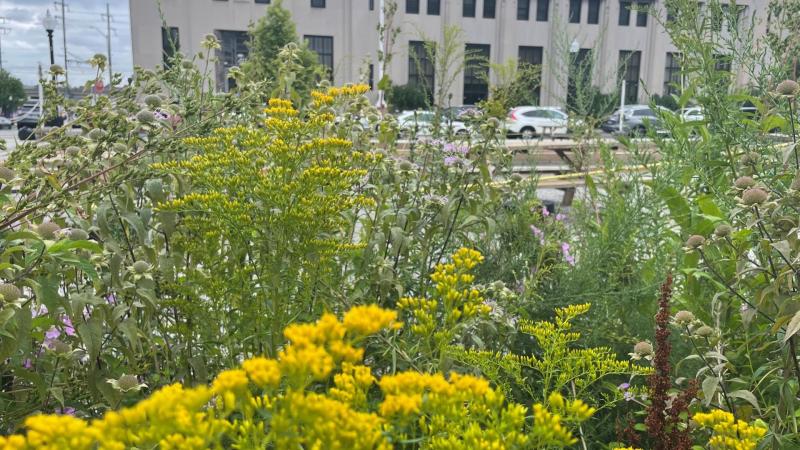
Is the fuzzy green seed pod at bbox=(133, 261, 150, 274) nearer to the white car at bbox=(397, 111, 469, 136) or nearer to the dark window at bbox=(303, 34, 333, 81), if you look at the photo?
the white car at bbox=(397, 111, 469, 136)

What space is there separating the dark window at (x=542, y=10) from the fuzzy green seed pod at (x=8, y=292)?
4301 centimetres

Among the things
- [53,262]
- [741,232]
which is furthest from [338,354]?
[741,232]

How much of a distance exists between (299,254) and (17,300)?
0.70m

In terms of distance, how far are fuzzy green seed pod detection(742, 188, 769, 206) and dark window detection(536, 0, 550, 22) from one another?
1666 inches

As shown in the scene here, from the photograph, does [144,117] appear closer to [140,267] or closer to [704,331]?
[140,267]

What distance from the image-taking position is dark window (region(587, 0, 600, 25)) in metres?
40.9

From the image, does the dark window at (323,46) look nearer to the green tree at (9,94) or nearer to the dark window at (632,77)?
the dark window at (632,77)

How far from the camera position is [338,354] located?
2.96 ft

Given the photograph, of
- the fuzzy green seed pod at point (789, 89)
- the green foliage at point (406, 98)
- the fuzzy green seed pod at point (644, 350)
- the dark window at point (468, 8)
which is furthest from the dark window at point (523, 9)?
A: the fuzzy green seed pod at point (644, 350)

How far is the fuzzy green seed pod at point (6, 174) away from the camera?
195cm

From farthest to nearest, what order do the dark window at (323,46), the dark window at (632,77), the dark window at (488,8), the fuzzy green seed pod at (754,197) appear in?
the dark window at (488,8), the dark window at (323,46), the dark window at (632,77), the fuzzy green seed pod at (754,197)

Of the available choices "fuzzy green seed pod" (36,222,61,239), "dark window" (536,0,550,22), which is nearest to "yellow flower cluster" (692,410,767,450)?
"fuzzy green seed pod" (36,222,61,239)

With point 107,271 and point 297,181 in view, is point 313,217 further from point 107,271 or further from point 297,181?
point 107,271

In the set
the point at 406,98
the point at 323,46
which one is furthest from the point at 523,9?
the point at 323,46
